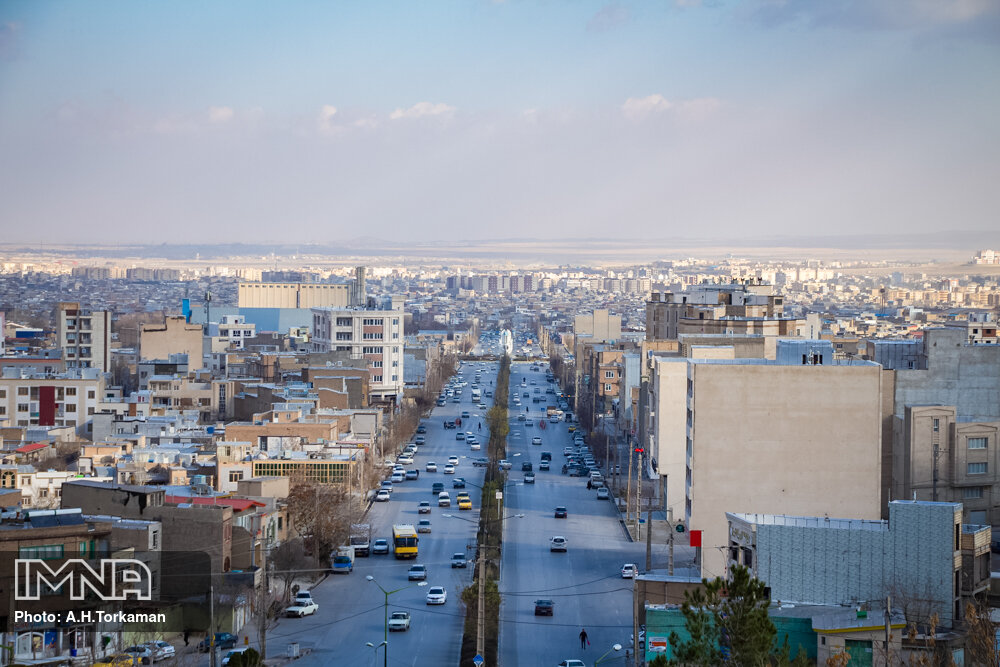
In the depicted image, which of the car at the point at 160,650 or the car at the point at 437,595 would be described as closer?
the car at the point at 160,650

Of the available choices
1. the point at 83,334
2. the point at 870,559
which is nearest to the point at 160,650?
the point at 870,559

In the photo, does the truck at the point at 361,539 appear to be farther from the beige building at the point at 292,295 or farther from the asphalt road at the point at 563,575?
the beige building at the point at 292,295

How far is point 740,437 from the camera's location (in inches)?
757

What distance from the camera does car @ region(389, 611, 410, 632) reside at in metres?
16.9

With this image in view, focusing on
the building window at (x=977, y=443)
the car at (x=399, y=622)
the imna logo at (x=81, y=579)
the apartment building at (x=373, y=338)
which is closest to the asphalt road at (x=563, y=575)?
the car at (x=399, y=622)

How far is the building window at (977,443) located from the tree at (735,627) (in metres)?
12.9

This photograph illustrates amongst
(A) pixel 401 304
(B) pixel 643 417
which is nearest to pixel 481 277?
(A) pixel 401 304

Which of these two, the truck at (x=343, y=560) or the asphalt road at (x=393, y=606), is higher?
the truck at (x=343, y=560)

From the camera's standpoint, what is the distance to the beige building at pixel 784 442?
19.1 m

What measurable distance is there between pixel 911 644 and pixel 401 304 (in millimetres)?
39140

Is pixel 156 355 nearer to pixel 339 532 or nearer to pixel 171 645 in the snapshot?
pixel 339 532

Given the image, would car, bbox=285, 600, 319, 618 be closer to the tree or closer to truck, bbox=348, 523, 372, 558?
truck, bbox=348, 523, 372, 558

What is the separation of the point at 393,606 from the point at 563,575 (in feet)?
10.0

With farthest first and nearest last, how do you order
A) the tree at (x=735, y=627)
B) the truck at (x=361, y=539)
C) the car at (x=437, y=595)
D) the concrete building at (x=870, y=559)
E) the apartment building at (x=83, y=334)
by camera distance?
1. the apartment building at (x=83, y=334)
2. the truck at (x=361, y=539)
3. the car at (x=437, y=595)
4. the concrete building at (x=870, y=559)
5. the tree at (x=735, y=627)
